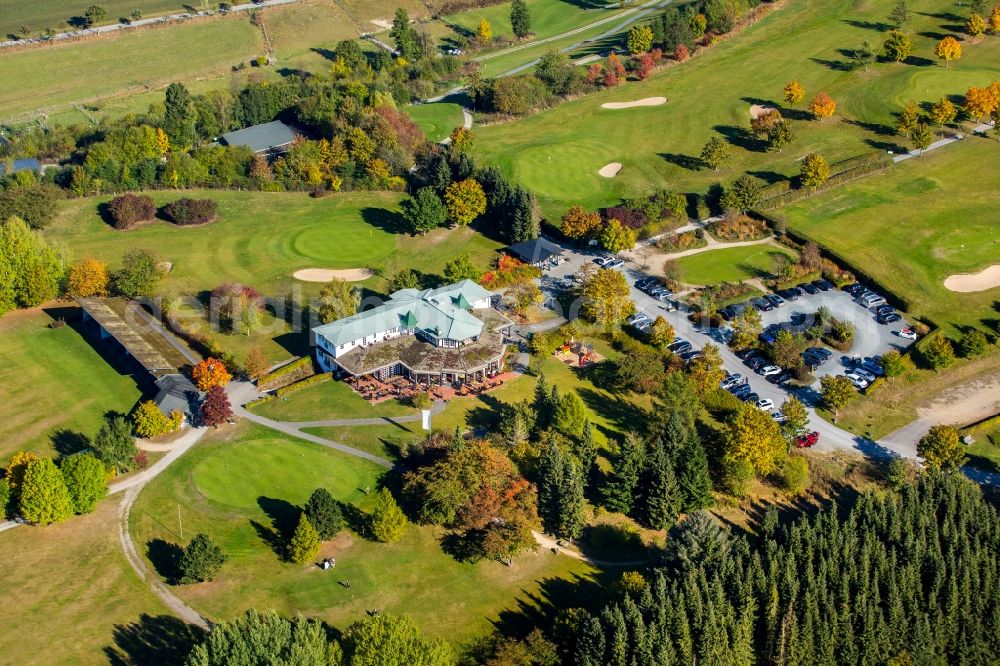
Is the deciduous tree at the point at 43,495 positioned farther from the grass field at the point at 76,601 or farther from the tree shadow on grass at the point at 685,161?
the tree shadow on grass at the point at 685,161

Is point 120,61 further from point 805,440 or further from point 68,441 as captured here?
point 805,440

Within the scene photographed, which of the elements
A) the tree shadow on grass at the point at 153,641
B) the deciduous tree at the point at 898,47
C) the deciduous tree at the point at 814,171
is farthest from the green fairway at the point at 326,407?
the deciduous tree at the point at 898,47

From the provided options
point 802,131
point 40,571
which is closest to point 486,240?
point 802,131

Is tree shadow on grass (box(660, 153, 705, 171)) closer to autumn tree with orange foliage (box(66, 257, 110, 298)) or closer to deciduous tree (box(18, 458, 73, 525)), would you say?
autumn tree with orange foliage (box(66, 257, 110, 298))

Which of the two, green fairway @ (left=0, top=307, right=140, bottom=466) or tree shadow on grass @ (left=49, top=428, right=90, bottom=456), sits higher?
green fairway @ (left=0, top=307, right=140, bottom=466)

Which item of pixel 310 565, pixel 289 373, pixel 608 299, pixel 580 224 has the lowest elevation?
pixel 310 565

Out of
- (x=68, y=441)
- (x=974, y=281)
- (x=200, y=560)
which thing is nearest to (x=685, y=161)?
(x=974, y=281)

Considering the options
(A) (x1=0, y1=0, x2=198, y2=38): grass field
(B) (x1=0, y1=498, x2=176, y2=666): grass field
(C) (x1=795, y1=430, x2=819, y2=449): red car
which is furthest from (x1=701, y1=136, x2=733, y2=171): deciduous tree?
(A) (x1=0, y1=0, x2=198, y2=38): grass field
